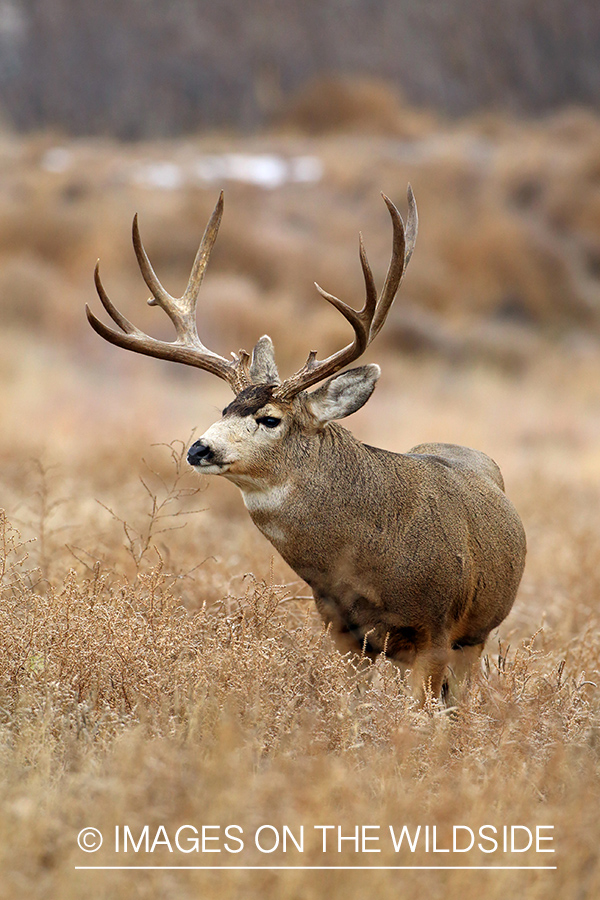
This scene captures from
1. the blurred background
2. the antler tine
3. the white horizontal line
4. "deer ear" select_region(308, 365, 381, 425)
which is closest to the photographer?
the white horizontal line

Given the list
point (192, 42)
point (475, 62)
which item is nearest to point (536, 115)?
point (475, 62)

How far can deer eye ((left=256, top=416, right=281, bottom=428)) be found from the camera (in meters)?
3.97

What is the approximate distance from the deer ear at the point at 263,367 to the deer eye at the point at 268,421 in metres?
0.25

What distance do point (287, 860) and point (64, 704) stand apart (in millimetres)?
1239

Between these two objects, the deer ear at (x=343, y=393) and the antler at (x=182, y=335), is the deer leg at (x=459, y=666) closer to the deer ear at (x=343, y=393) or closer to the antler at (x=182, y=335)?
the deer ear at (x=343, y=393)

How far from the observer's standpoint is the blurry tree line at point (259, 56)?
20.2 m

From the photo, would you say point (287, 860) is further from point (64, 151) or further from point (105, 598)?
point (64, 151)

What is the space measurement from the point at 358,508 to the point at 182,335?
1.10 metres

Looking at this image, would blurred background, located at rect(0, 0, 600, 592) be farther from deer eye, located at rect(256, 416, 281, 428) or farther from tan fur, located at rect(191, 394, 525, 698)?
deer eye, located at rect(256, 416, 281, 428)

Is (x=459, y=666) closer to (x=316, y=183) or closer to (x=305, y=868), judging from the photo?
(x=305, y=868)

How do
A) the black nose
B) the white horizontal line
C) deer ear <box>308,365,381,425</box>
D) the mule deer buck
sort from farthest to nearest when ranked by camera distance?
deer ear <box>308,365,381,425</box> < the mule deer buck < the black nose < the white horizontal line

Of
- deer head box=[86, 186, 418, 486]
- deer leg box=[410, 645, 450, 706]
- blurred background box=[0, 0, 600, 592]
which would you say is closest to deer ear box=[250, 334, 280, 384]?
deer head box=[86, 186, 418, 486]

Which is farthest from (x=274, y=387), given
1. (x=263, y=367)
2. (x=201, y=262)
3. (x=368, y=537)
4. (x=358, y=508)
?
(x=201, y=262)

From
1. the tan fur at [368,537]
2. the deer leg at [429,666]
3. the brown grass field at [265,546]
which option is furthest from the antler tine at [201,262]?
the deer leg at [429,666]
